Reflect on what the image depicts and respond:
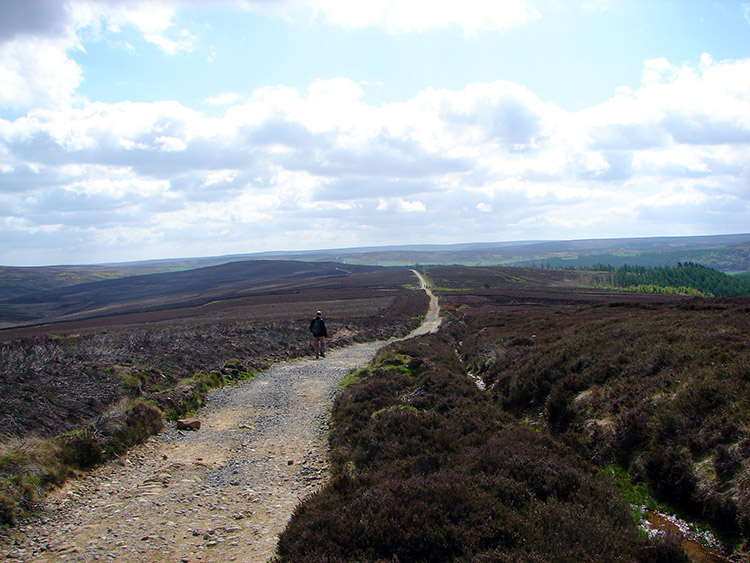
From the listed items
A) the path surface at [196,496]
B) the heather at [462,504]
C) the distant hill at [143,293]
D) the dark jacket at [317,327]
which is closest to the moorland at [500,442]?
the heather at [462,504]

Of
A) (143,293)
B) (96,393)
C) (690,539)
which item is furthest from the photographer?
(143,293)

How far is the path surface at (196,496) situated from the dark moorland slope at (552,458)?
0.87 metres

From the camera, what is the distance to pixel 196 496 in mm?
7887

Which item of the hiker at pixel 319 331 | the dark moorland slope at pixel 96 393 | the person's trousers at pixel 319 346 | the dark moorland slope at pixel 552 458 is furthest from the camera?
the person's trousers at pixel 319 346

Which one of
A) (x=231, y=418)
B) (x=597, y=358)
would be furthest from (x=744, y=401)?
(x=231, y=418)

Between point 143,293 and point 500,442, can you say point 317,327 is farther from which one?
point 143,293

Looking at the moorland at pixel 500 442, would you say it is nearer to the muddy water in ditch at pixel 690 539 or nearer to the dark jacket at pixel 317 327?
the muddy water in ditch at pixel 690 539

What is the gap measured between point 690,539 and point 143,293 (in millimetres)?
159948

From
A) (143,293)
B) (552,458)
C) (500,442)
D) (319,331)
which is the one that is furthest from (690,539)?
(143,293)

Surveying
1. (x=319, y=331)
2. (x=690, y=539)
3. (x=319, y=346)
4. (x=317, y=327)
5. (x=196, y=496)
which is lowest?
(x=319, y=346)

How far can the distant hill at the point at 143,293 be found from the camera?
345 feet

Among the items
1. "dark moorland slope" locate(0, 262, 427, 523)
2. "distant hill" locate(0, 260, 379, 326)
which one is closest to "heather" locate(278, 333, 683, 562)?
"dark moorland slope" locate(0, 262, 427, 523)

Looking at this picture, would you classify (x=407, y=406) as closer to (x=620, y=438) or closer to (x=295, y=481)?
(x=295, y=481)

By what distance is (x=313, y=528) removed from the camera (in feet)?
19.1
